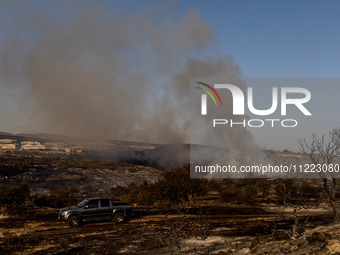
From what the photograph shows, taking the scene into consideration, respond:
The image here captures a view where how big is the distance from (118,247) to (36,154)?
178 feet

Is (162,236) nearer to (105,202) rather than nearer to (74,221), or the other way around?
(105,202)

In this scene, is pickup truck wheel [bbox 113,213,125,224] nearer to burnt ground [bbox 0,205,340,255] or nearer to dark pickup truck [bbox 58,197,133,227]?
dark pickup truck [bbox 58,197,133,227]

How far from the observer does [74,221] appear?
16328 millimetres

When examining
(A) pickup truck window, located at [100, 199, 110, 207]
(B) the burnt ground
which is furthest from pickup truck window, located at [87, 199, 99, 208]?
(B) the burnt ground

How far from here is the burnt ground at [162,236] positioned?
385 inches

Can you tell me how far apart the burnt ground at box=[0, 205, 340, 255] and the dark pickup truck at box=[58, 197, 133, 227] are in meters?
0.48

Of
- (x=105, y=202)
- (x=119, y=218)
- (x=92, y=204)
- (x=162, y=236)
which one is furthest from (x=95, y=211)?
(x=162, y=236)

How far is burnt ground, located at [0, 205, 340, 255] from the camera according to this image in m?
9.79

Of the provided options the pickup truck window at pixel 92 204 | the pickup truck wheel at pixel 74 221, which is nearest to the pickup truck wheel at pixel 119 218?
the pickup truck window at pixel 92 204

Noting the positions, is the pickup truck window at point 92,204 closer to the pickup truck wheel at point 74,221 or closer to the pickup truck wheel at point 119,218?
the pickup truck wheel at point 74,221

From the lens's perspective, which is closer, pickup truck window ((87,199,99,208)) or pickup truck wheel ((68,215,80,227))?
pickup truck wheel ((68,215,80,227))

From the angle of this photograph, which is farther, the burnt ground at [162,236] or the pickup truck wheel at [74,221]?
the pickup truck wheel at [74,221]

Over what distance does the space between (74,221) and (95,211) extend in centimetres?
121

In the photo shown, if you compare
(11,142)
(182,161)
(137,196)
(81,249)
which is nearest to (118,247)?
(81,249)
